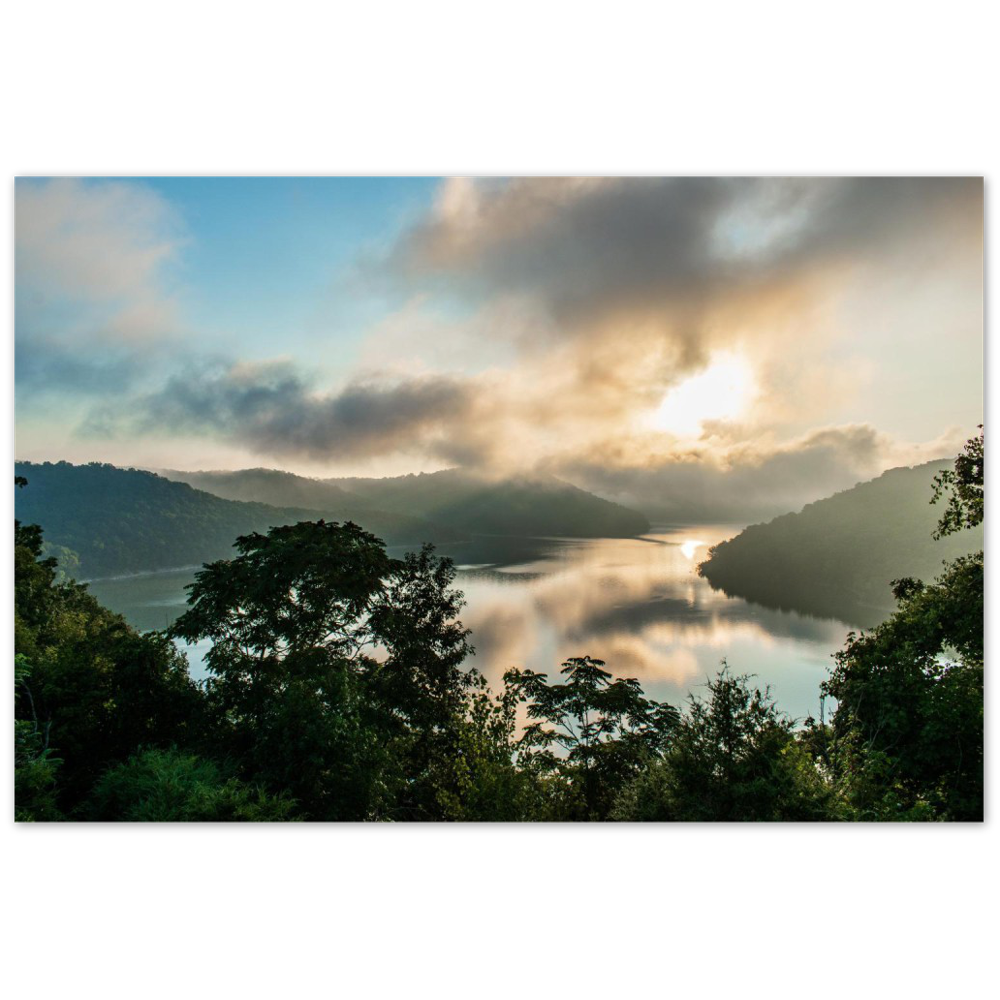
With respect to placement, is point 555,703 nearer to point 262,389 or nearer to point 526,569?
point 526,569

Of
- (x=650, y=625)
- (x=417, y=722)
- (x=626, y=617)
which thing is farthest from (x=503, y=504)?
(x=417, y=722)

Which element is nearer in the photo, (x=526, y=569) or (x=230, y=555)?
(x=230, y=555)

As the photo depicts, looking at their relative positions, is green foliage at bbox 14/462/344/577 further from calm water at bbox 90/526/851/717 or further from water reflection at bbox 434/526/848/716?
water reflection at bbox 434/526/848/716

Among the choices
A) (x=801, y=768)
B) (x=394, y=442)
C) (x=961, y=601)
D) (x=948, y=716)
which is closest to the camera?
(x=801, y=768)

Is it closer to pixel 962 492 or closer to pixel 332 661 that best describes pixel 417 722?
pixel 332 661

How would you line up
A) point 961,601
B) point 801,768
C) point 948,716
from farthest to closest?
1. point 961,601
2. point 948,716
3. point 801,768

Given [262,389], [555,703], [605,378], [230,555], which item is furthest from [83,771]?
[605,378]

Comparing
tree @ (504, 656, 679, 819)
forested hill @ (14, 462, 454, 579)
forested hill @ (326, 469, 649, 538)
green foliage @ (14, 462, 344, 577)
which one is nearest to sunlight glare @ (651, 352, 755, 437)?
forested hill @ (326, 469, 649, 538)
